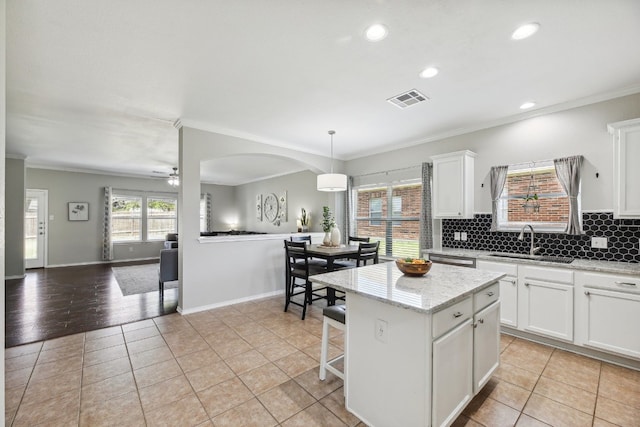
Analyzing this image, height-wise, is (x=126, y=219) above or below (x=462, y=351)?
above

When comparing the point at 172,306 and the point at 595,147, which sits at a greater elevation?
the point at 595,147

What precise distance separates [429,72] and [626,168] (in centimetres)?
199

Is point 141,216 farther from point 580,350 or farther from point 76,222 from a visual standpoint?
point 580,350

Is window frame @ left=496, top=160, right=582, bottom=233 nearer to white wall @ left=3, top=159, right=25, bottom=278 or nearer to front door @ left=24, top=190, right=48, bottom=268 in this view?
white wall @ left=3, top=159, right=25, bottom=278

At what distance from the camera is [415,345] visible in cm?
148

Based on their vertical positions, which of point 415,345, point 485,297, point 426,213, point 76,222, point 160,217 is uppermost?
point 426,213

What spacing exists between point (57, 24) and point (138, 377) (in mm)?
2662

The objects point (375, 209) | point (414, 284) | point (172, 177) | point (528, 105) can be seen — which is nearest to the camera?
point (414, 284)

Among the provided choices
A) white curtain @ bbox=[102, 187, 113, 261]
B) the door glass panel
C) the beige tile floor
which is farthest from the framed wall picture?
the beige tile floor

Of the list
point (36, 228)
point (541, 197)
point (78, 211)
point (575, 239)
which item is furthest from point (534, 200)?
point (36, 228)

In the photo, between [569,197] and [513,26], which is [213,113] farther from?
[569,197]

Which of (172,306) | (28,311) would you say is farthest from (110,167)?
(172,306)

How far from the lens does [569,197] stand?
3068 millimetres

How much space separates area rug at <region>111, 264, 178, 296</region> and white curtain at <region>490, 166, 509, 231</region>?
544 cm
